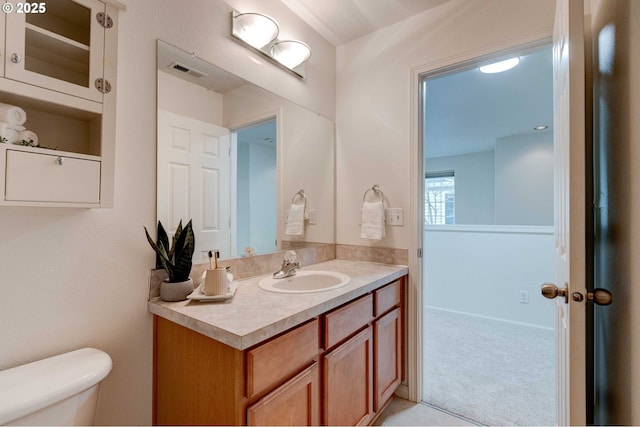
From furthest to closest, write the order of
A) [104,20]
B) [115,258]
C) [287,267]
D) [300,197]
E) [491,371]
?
[491,371] < [300,197] < [287,267] < [115,258] < [104,20]

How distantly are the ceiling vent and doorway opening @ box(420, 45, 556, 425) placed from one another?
4.35 feet

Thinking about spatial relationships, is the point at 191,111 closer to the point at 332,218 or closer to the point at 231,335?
the point at 231,335

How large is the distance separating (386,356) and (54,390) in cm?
143

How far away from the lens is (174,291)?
1.17 meters

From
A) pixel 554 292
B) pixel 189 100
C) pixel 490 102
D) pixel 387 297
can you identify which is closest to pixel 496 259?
pixel 490 102

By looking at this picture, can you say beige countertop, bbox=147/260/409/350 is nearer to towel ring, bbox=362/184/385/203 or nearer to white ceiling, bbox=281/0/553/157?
towel ring, bbox=362/184/385/203

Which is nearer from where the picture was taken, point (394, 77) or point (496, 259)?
point (394, 77)

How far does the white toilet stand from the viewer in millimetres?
754

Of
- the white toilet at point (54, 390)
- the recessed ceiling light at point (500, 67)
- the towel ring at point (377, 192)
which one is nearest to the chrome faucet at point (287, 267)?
the towel ring at point (377, 192)

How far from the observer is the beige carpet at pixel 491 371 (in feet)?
5.84

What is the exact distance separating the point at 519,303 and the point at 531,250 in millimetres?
555

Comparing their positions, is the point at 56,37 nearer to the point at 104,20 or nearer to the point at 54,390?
the point at 104,20

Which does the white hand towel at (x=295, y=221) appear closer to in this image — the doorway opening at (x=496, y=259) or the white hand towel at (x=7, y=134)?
the doorway opening at (x=496, y=259)

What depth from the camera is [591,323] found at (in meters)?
1.13
